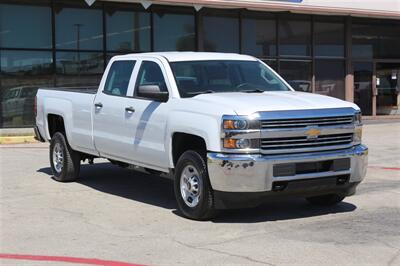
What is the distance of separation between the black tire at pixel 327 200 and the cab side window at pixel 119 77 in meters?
2.96

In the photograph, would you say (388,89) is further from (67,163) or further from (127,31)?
(67,163)

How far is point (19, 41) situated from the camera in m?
18.2

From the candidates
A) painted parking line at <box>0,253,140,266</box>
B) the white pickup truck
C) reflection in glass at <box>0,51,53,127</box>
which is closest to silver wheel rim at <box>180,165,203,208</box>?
the white pickup truck

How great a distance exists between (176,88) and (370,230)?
9.37 ft

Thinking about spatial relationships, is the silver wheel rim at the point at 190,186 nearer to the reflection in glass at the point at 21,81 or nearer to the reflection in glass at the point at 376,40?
the reflection in glass at the point at 21,81

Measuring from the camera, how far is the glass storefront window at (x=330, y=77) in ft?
76.9

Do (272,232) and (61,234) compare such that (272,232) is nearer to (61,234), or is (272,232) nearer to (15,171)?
(61,234)

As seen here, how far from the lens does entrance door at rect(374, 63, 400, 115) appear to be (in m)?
25.1

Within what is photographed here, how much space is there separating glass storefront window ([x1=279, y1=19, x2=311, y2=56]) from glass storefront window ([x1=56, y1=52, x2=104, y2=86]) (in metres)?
7.00

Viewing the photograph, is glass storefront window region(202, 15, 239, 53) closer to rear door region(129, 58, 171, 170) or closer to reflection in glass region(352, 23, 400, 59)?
reflection in glass region(352, 23, 400, 59)

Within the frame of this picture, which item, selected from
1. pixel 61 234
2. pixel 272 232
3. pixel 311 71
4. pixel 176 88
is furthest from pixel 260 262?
pixel 311 71

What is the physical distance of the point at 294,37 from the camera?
22.8m

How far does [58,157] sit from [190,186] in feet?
12.5

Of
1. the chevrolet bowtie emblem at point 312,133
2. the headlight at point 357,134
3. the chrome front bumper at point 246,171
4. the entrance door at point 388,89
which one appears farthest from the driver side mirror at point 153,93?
the entrance door at point 388,89
